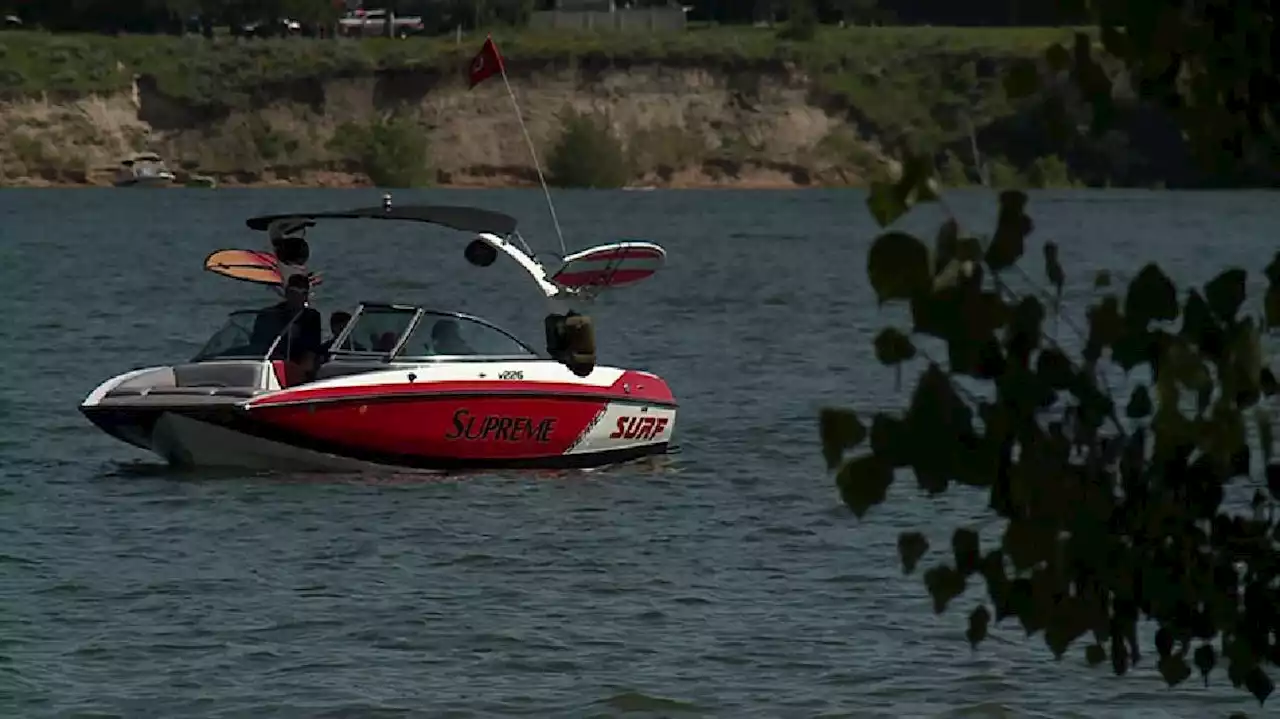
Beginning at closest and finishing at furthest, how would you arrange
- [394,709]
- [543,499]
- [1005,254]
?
[1005,254] → [394,709] → [543,499]

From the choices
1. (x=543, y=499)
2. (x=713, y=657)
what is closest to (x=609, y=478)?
(x=543, y=499)

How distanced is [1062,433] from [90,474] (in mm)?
Result: 17573

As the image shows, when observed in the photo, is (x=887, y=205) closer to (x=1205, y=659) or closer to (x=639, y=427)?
(x=1205, y=659)

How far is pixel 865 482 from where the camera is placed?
618 centimetres

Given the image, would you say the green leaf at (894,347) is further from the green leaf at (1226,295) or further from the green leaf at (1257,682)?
the green leaf at (1257,682)

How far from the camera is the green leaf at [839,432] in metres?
6.16


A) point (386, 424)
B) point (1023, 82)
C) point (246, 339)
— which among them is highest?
point (1023, 82)

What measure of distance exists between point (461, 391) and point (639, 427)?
91.1 inches

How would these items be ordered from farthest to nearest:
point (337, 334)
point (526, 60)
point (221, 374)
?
point (526, 60), point (337, 334), point (221, 374)

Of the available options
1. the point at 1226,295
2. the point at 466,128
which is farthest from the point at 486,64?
the point at 466,128

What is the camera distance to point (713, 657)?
15164mm

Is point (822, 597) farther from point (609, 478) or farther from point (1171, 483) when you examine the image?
point (1171, 483)

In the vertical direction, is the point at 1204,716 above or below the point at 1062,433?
below

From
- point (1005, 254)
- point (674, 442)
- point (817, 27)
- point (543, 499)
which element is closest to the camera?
point (1005, 254)
